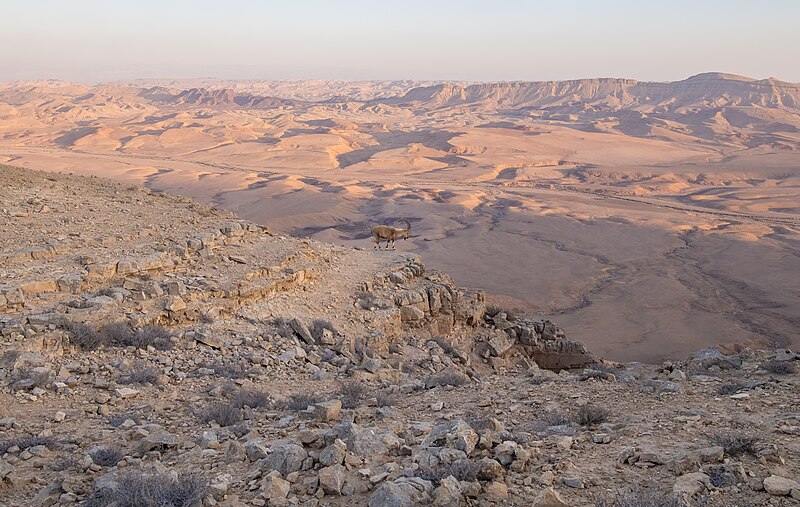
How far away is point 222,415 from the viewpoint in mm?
5684

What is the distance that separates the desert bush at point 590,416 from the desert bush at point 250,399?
10.5 ft

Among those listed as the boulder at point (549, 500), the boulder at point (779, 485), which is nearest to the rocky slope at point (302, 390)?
the boulder at point (779, 485)

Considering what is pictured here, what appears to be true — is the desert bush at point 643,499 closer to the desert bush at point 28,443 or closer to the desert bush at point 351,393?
the desert bush at point 351,393

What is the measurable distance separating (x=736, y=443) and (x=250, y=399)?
4.54 m

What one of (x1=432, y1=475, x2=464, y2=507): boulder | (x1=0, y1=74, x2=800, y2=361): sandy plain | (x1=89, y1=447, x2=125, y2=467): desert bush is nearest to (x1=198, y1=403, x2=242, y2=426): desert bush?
(x1=89, y1=447, x2=125, y2=467): desert bush

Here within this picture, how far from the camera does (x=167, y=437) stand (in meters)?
4.89

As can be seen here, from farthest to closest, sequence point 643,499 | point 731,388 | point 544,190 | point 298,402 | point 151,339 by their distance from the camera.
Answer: point 544,190 < point 151,339 < point 731,388 < point 298,402 < point 643,499

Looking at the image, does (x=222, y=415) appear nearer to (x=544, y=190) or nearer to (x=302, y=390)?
(x=302, y=390)

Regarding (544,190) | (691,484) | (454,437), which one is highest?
(691,484)

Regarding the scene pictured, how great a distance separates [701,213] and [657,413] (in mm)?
39106

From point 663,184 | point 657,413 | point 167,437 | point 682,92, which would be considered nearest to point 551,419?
point 657,413

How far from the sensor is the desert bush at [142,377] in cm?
664

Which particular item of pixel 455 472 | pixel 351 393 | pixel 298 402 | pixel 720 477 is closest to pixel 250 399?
pixel 298 402

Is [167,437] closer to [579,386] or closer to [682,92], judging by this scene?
[579,386]
